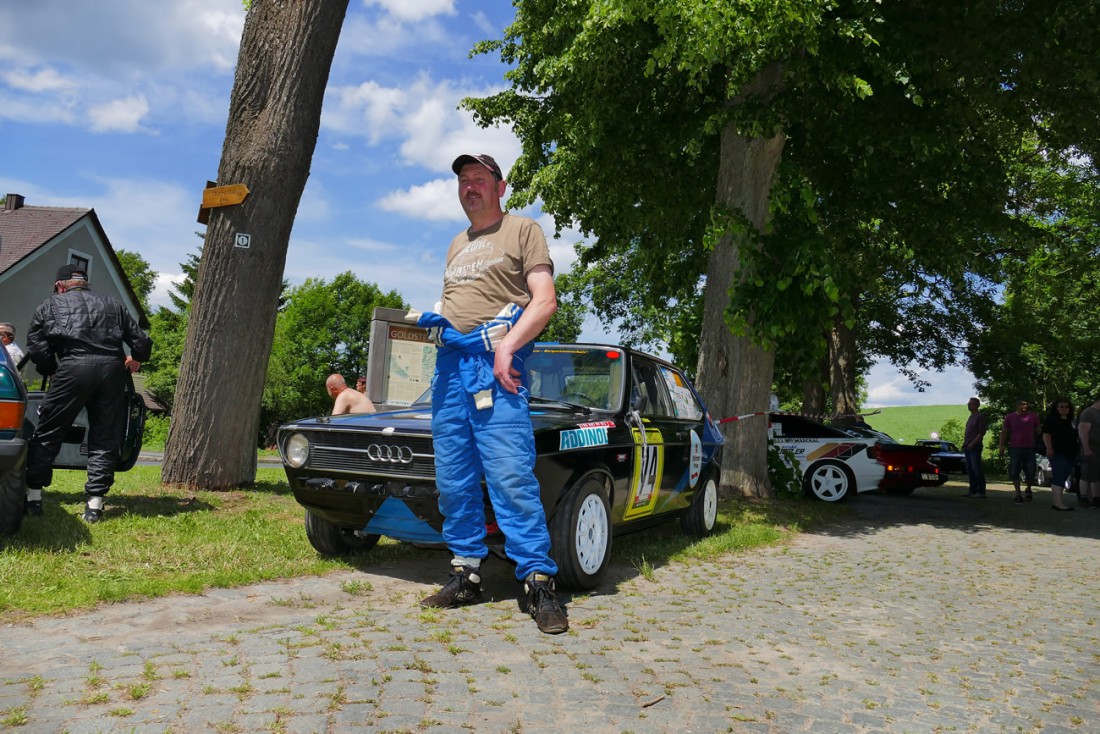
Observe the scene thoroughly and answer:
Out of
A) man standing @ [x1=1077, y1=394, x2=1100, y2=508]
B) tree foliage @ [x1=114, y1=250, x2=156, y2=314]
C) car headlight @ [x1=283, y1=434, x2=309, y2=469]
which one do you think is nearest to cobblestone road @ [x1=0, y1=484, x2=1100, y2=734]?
car headlight @ [x1=283, y1=434, x2=309, y2=469]

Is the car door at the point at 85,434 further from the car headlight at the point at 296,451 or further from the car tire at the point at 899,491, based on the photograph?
the car tire at the point at 899,491

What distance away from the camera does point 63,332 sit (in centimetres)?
601

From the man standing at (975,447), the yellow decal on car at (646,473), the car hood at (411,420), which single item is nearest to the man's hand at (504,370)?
the car hood at (411,420)

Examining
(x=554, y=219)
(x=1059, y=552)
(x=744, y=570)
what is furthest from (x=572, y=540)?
(x=554, y=219)

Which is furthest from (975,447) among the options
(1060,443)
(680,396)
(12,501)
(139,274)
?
(139,274)

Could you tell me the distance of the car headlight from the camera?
5230 millimetres

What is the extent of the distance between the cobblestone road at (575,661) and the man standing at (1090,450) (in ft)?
31.0

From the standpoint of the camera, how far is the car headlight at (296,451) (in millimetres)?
5230

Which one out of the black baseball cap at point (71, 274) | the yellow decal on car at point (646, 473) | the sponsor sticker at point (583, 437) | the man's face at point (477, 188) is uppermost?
the man's face at point (477, 188)

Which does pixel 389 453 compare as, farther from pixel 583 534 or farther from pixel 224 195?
pixel 224 195

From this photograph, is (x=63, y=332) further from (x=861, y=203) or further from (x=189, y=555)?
(x=861, y=203)

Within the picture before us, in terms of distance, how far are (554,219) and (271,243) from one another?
8385 millimetres

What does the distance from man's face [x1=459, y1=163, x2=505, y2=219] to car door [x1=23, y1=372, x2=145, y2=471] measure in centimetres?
337

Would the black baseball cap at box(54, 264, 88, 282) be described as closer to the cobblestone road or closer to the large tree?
the cobblestone road
